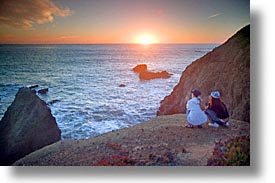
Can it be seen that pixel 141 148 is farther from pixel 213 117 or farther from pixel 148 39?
pixel 148 39

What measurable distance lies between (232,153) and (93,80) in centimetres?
107

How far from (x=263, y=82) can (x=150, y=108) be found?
0.78m

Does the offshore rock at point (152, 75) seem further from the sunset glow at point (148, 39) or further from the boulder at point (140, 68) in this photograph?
the sunset glow at point (148, 39)

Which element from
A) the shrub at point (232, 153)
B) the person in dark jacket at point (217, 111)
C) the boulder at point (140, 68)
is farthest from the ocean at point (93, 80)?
the shrub at point (232, 153)

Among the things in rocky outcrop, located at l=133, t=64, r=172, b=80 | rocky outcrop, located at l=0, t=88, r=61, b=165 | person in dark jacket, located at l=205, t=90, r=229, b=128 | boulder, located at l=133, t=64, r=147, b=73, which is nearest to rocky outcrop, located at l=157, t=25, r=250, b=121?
person in dark jacket, located at l=205, t=90, r=229, b=128

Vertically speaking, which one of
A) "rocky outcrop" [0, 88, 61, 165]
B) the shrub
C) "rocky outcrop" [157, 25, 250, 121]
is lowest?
the shrub

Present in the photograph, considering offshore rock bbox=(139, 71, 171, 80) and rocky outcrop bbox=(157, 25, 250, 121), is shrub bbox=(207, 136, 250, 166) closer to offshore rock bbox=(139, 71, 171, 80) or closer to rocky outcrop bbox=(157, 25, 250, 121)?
rocky outcrop bbox=(157, 25, 250, 121)

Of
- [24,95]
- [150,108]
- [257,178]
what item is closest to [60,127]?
[24,95]

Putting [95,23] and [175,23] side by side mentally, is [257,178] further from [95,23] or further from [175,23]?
[95,23]

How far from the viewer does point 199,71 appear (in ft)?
7.95

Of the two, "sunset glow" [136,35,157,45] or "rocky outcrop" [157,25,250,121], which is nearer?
"rocky outcrop" [157,25,250,121]

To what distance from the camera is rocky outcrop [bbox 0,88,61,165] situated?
93.0 inches

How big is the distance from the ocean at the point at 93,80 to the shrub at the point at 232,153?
0.51m

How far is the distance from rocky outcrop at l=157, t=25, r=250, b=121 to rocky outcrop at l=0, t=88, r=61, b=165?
776mm
